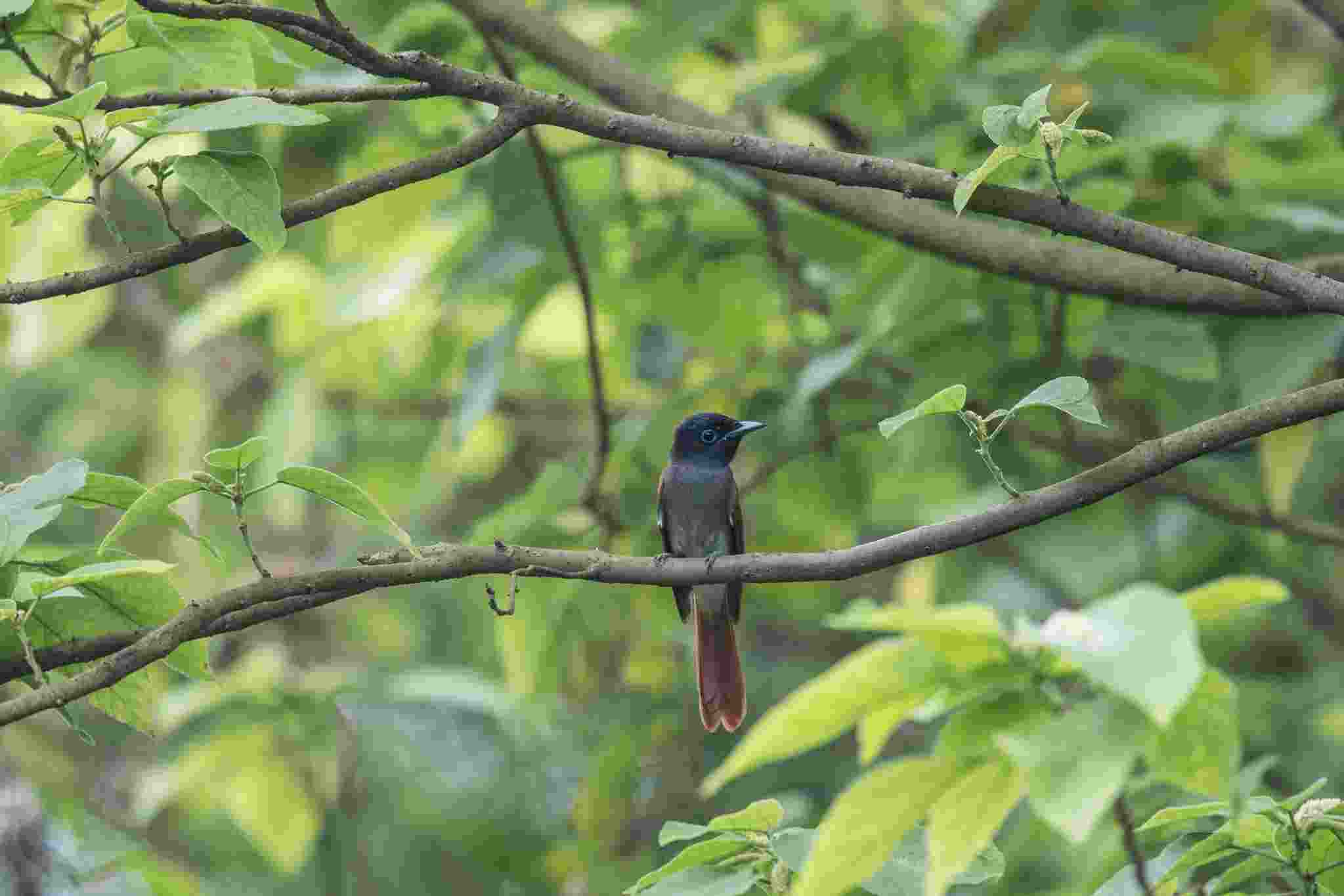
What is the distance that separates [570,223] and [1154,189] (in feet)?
5.55

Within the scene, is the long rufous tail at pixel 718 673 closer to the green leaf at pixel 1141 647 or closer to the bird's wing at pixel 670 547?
the bird's wing at pixel 670 547

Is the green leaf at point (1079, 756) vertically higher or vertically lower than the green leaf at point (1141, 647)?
lower

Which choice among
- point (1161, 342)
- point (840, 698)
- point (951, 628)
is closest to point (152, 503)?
point (840, 698)

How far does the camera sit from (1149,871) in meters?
2.51

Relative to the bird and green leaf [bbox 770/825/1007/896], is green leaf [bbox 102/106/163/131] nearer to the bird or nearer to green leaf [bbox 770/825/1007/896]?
green leaf [bbox 770/825/1007/896]

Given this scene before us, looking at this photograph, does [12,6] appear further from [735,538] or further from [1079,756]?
[735,538]

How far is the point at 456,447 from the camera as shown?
4566 mm

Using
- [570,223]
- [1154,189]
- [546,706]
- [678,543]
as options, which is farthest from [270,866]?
[1154,189]

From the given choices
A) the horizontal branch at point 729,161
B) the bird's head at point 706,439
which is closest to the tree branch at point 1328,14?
Result: the horizontal branch at point 729,161

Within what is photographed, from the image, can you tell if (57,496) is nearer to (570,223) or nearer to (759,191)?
(570,223)

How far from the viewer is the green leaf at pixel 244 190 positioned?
223 cm

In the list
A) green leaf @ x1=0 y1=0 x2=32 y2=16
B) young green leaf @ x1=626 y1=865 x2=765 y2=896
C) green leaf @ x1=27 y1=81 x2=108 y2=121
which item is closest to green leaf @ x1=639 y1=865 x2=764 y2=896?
young green leaf @ x1=626 y1=865 x2=765 y2=896

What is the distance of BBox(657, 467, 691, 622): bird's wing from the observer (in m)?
5.09

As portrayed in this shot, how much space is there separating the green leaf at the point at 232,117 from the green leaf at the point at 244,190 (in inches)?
3.5
